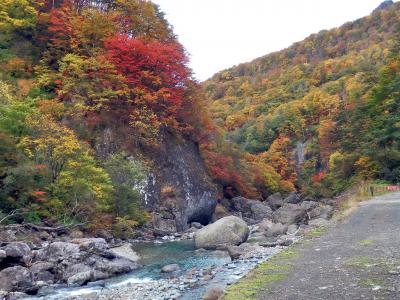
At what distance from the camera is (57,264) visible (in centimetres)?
1561

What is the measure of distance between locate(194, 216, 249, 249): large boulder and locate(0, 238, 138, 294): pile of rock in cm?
543

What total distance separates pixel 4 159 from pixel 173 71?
1748 centimetres

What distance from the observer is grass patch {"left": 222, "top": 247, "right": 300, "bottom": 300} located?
7.52m

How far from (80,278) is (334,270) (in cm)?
968

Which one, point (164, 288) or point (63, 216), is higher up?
point (63, 216)

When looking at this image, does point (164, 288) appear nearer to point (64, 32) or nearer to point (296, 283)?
point (296, 283)

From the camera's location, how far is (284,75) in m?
101

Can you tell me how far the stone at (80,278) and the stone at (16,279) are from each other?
1352 millimetres

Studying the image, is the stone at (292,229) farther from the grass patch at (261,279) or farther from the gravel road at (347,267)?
the grass patch at (261,279)

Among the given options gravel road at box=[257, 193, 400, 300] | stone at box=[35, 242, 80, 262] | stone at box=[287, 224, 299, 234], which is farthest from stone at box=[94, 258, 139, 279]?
stone at box=[287, 224, 299, 234]

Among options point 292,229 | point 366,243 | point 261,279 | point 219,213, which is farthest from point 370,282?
point 219,213

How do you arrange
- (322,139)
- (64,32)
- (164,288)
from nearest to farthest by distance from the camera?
(164,288) < (64,32) < (322,139)

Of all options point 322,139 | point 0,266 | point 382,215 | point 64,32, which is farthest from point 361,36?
point 0,266

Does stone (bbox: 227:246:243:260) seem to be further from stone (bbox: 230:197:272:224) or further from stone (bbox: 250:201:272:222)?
stone (bbox: 250:201:272:222)
